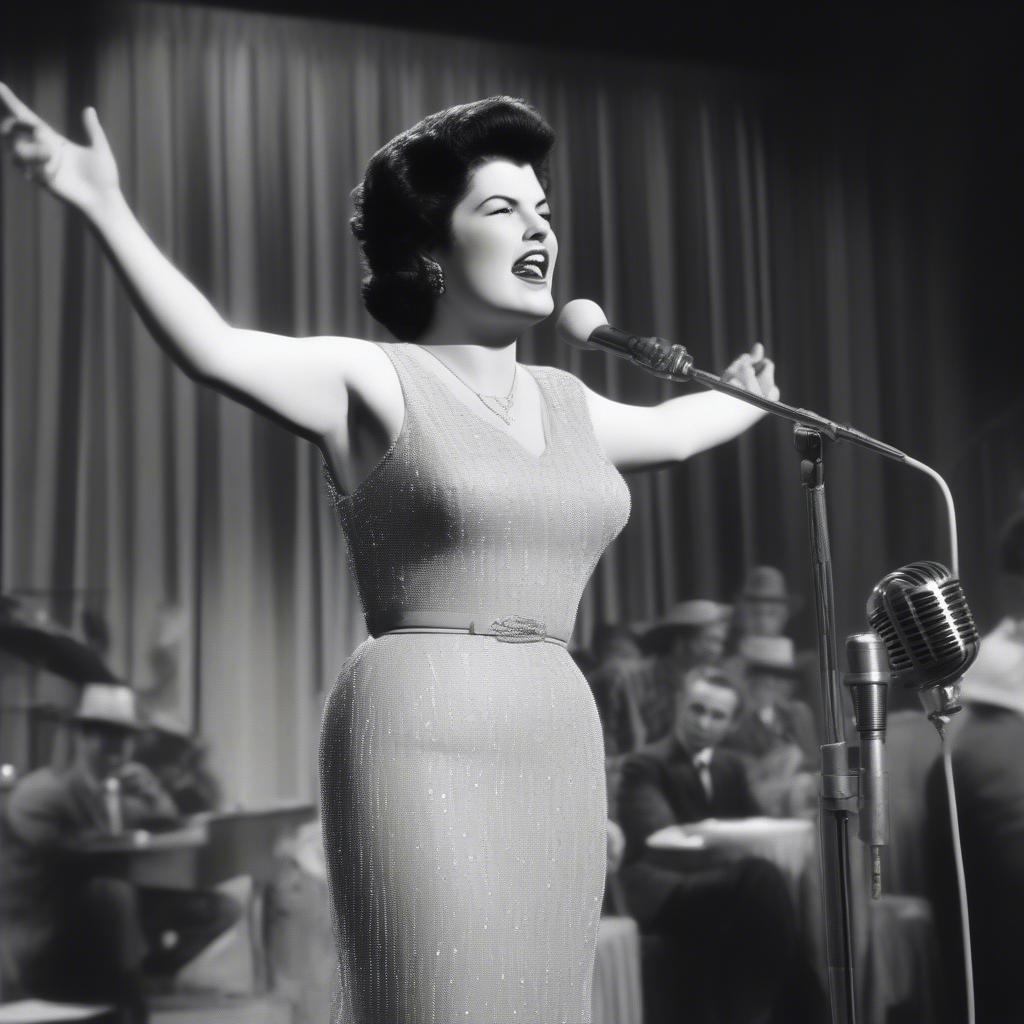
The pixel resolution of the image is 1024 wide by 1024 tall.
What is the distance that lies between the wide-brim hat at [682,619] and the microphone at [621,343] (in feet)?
8.70

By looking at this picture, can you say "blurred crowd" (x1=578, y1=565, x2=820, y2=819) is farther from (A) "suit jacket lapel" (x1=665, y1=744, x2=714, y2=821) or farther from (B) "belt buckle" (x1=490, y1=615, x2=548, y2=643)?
Result: (B) "belt buckle" (x1=490, y1=615, x2=548, y2=643)

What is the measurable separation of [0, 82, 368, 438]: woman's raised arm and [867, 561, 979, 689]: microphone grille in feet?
2.03

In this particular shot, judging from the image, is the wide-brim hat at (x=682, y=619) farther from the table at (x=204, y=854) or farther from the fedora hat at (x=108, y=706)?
the fedora hat at (x=108, y=706)

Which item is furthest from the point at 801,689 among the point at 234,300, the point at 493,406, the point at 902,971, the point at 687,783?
the point at 493,406

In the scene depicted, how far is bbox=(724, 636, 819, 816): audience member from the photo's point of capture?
13.8ft

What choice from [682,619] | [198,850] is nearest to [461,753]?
[198,850]

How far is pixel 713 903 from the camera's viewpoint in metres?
4.03

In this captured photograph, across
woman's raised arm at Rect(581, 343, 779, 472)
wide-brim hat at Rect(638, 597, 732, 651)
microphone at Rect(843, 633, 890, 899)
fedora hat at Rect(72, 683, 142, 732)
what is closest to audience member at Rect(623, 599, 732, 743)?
Answer: wide-brim hat at Rect(638, 597, 732, 651)

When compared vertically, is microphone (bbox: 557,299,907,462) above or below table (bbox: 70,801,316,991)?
above

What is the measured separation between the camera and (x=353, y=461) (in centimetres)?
153

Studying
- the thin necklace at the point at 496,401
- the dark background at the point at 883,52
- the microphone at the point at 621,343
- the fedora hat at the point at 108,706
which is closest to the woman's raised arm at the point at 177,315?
the thin necklace at the point at 496,401

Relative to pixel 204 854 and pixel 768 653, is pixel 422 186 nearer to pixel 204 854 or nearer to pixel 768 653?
pixel 204 854

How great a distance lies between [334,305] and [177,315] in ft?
9.48

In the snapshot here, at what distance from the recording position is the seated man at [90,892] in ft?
11.9
